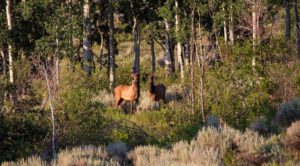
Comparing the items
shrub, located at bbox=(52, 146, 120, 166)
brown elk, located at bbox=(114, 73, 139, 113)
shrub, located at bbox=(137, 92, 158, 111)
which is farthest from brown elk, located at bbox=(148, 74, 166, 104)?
shrub, located at bbox=(52, 146, 120, 166)

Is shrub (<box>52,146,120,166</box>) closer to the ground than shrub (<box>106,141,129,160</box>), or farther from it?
farther from it

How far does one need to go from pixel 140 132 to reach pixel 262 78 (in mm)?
4314

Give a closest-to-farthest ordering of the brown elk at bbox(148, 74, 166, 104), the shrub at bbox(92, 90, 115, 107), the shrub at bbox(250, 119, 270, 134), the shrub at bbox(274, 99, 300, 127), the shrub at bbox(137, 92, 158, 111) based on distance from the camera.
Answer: the shrub at bbox(250, 119, 270, 134), the shrub at bbox(274, 99, 300, 127), the shrub at bbox(137, 92, 158, 111), the brown elk at bbox(148, 74, 166, 104), the shrub at bbox(92, 90, 115, 107)

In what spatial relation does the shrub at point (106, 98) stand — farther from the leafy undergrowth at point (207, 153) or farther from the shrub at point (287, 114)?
the leafy undergrowth at point (207, 153)

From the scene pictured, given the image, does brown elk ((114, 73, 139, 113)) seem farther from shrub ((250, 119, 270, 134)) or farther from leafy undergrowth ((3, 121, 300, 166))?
leafy undergrowth ((3, 121, 300, 166))

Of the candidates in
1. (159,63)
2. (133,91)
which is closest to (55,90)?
(133,91)

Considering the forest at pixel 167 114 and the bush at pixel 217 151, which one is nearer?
the bush at pixel 217 151

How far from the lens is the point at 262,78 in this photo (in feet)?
47.9

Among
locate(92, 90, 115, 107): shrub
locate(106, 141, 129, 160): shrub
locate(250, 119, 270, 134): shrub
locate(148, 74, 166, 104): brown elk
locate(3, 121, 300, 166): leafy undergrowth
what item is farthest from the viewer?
locate(92, 90, 115, 107): shrub

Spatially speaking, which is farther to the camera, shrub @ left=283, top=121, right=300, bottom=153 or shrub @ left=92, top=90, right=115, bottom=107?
shrub @ left=92, top=90, right=115, bottom=107

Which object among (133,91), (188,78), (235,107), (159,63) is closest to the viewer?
(235,107)

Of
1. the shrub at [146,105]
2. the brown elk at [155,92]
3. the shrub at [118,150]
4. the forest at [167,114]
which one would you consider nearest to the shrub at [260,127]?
the forest at [167,114]

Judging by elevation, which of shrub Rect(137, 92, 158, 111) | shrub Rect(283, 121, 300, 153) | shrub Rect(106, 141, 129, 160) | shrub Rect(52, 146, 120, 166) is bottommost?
shrub Rect(137, 92, 158, 111)

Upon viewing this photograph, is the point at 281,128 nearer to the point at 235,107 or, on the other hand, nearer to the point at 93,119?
the point at 235,107
